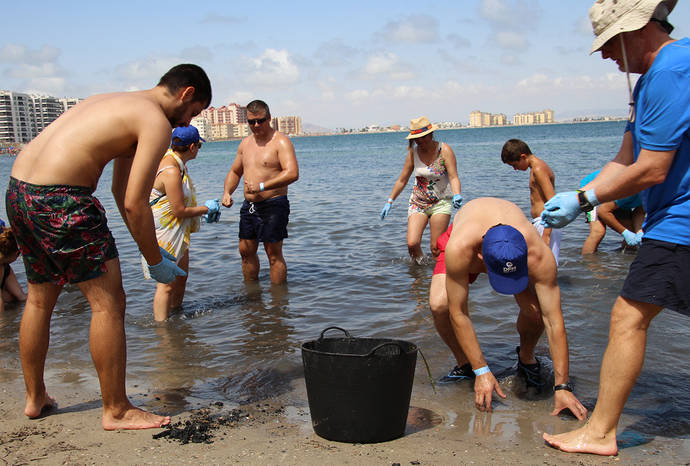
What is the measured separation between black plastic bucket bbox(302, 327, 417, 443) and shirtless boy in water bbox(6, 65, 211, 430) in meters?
0.95

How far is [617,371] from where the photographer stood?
292 cm

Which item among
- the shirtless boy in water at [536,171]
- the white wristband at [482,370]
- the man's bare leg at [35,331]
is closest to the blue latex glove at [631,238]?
the shirtless boy in water at [536,171]

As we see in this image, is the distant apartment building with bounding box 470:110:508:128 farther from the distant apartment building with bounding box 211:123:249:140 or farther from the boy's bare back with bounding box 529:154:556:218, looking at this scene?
the boy's bare back with bounding box 529:154:556:218

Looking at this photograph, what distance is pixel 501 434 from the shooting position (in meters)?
3.42

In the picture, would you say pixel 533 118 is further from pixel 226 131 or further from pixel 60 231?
pixel 60 231

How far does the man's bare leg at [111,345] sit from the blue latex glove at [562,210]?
227cm

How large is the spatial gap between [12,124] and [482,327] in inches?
5783

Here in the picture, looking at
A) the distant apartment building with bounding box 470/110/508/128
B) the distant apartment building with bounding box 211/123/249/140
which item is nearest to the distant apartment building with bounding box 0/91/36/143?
the distant apartment building with bounding box 211/123/249/140

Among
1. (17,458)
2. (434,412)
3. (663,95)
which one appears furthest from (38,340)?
(663,95)

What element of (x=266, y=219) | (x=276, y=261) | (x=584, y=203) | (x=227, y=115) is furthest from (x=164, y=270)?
(x=227, y=115)

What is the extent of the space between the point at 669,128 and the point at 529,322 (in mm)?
1641

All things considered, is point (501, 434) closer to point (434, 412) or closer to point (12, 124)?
point (434, 412)

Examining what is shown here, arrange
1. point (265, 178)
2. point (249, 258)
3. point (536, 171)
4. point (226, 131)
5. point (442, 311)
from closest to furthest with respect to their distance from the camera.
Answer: point (442, 311) → point (536, 171) → point (265, 178) → point (249, 258) → point (226, 131)

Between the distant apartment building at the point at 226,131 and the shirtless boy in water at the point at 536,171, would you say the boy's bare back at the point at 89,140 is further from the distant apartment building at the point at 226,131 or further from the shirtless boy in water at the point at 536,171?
the distant apartment building at the point at 226,131
